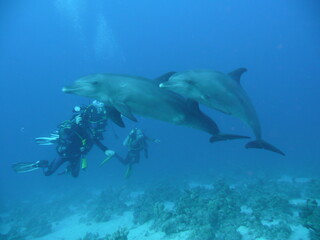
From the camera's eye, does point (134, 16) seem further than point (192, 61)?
Yes

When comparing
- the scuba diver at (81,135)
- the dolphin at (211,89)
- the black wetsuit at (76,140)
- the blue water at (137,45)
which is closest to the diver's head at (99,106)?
the scuba diver at (81,135)

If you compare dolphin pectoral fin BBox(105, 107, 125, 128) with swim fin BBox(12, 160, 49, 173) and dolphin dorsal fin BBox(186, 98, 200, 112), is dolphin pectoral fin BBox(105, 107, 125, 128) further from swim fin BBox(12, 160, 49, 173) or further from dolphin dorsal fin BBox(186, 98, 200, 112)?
swim fin BBox(12, 160, 49, 173)

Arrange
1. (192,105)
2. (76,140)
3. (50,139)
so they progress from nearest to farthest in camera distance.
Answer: (192,105) → (76,140) → (50,139)

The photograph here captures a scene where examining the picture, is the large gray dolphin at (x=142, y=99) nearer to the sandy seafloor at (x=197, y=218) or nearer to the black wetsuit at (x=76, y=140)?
the sandy seafloor at (x=197, y=218)

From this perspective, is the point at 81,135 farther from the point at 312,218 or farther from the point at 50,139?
the point at 312,218

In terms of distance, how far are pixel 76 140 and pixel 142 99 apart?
6470 mm

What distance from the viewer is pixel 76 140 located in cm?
999

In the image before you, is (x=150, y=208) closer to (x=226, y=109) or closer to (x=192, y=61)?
(x=226, y=109)

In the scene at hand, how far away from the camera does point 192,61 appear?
128m

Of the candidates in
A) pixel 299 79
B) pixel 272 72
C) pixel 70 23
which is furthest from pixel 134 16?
pixel 299 79

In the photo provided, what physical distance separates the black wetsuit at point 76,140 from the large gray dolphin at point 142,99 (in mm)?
4720

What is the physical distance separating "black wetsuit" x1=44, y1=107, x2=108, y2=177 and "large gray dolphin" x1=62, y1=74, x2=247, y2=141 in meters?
4.72

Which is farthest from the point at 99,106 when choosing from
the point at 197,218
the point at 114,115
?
the point at 197,218

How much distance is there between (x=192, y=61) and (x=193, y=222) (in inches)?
4950
